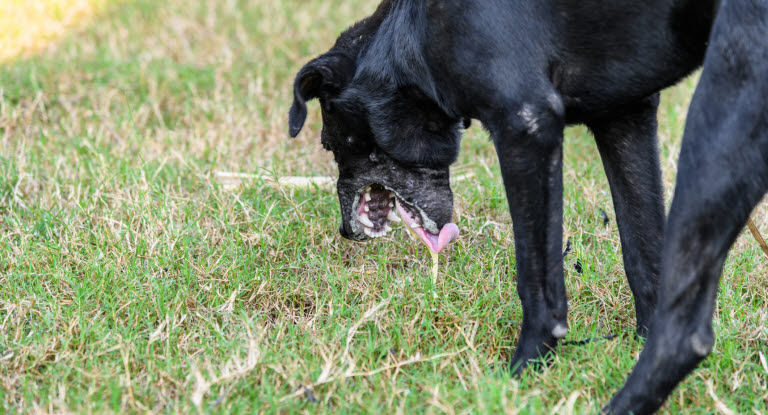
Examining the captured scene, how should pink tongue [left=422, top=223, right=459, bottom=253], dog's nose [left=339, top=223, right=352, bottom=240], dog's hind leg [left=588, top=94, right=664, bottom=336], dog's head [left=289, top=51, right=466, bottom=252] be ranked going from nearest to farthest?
dog's hind leg [left=588, top=94, right=664, bottom=336] → dog's head [left=289, top=51, right=466, bottom=252] → pink tongue [left=422, top=223, right=459, bottom=253] → dog's nose [left=339, top=223, right=352, bottom=240]

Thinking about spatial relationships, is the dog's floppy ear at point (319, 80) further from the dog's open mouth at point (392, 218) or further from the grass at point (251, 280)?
the grass at point (251, 280)

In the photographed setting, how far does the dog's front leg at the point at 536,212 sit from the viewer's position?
2721 mm

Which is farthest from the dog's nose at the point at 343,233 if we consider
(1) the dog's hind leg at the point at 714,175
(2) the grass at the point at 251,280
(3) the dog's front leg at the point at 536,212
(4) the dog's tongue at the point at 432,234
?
(1) the dog's hind leg at the point at 714,175

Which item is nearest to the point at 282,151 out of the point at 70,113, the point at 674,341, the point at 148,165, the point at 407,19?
the point at 148,165

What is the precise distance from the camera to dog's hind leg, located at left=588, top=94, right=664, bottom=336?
123 inches

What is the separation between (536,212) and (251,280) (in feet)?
4.51

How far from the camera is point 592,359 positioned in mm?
2953

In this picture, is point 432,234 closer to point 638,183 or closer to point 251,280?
point 251,280

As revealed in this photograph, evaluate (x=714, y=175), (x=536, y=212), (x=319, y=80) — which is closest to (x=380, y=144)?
(x=319, y=80)

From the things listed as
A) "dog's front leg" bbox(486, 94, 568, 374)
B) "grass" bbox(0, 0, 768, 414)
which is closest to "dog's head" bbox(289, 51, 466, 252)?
"grass" bbox(0, 0, 768, 414)

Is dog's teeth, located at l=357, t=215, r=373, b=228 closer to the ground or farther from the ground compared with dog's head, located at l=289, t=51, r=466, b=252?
closer to the ground

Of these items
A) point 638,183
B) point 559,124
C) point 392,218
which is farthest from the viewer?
point 392,218

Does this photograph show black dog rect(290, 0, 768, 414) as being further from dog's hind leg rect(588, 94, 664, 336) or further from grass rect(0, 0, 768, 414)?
grass rect(0, 0, 768, 414)

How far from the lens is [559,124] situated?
2740 mm
